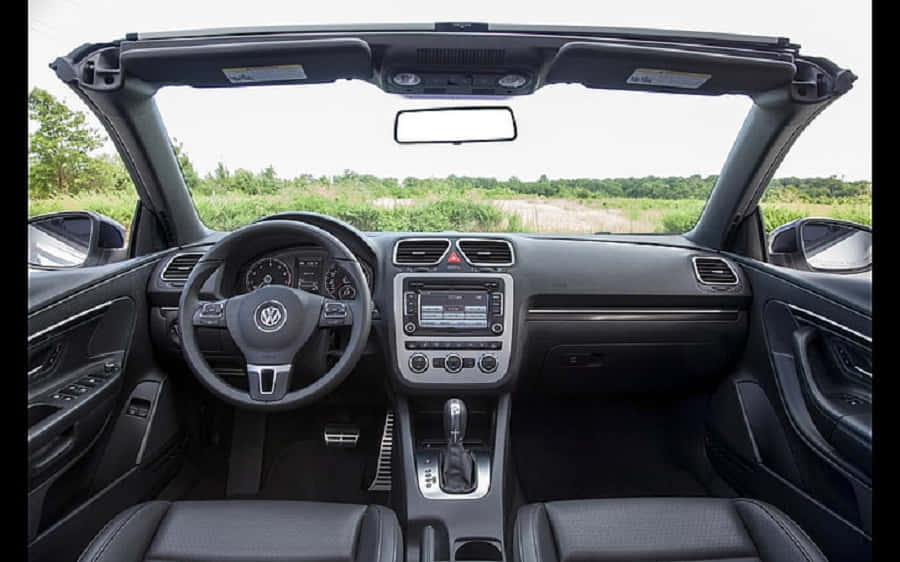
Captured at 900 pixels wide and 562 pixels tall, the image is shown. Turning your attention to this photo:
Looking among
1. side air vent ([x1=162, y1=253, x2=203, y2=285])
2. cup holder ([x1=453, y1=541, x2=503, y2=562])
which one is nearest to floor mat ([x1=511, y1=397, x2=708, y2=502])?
cup holder ([x1=453, y1=541, x2=503, y2=562])

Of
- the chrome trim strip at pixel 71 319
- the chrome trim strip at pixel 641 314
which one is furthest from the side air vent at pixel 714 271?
the chrome trim strip at pixel 71 319

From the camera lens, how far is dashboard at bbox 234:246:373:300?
241 cm

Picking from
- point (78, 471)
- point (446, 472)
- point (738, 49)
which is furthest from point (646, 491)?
point (78, 471)

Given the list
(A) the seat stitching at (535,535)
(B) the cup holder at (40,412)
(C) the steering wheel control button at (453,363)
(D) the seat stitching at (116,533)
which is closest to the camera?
(D) the seat stitching at (116,533)

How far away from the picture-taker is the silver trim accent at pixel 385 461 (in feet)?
9.57

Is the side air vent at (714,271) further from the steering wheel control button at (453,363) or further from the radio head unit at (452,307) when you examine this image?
the steering wheel control button at (453,363)

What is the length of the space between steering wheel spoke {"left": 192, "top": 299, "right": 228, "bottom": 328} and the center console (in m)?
0.67

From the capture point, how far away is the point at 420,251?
2545 mm

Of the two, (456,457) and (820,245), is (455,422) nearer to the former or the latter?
(456,457)

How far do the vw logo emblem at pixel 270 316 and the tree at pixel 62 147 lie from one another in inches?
31.0

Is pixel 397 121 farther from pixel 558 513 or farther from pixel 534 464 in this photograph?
pixel 534 464

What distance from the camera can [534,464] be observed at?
3.15m

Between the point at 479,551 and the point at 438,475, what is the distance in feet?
1.05

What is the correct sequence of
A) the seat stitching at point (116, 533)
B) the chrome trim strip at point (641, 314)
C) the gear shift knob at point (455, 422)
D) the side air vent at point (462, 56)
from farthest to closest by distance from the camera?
the chrome trim strip at point (641, 314)
the gear shift knob at point (455, 422)
the side air vent at point (462, 56)
the seat stitching at point (116, 533)
